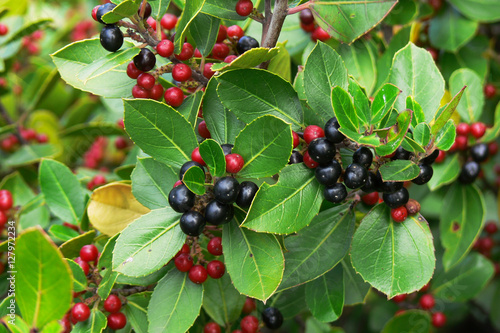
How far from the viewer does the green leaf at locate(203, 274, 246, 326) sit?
1.51 metres

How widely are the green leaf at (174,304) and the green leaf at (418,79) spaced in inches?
32.8

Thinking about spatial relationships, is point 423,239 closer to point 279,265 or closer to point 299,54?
point 279,265

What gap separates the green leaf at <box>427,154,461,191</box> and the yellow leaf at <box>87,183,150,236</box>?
1.14 metres

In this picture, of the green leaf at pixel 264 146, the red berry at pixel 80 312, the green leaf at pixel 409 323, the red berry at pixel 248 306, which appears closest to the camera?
the green leaf at pixel 264 146

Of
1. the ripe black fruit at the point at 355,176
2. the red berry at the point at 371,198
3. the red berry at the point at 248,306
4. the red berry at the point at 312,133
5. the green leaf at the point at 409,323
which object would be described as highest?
→ the red berry at the point at 312,133

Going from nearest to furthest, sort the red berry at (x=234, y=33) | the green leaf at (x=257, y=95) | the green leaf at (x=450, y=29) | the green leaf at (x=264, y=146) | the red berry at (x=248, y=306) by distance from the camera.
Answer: the green leaf at (x=264, y=146), the green leaf at (x=257, y=95), the red berry at (x=234, y=33), the red berry at (x=248, y=306), the green leaf at (x=450, y=29)

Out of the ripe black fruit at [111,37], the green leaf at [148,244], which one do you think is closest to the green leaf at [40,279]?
the green leaf at [148,244]

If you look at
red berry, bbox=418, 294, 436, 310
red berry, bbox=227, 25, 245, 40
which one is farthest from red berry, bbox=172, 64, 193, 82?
red berry, bbox=418, 294, 436, 310

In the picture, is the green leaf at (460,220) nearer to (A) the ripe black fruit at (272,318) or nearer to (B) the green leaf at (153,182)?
(A) the ripe black fruit at (272,318)

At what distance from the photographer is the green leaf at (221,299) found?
1.51m

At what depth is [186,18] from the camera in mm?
1175

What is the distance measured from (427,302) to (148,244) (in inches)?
63.5

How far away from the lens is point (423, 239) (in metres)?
1.24

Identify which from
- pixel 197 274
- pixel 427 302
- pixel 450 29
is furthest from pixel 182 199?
pixel 450 29
